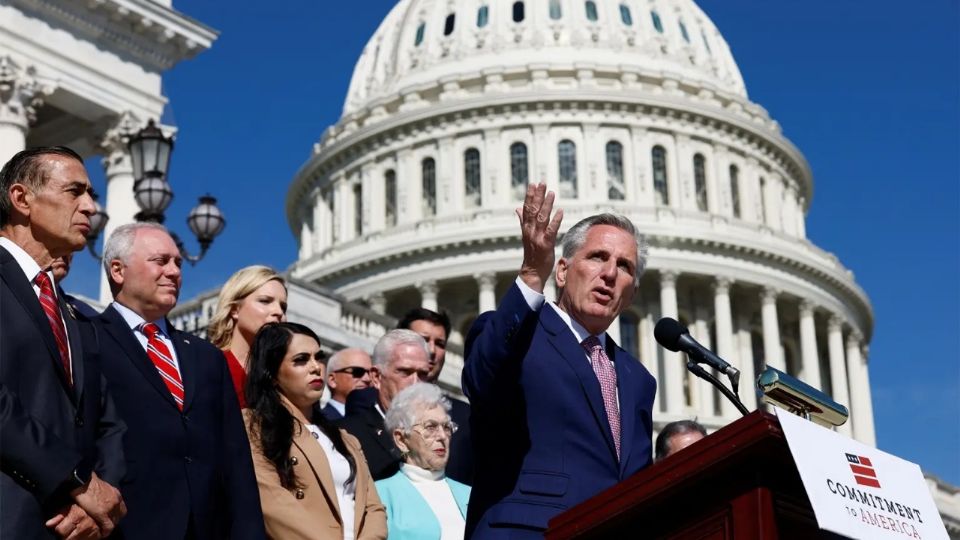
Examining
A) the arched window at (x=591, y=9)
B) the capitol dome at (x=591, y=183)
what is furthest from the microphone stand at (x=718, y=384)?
the arched window at (x=591, y=9)

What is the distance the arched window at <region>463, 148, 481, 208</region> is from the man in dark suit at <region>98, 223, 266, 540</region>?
5576 centimetres

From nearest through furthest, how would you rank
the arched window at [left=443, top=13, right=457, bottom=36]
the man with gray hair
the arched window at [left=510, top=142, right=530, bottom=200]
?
the man with gray hair → the arched window at [left=510, top=142, right=530, bottom=200] → the arched window at [left=443, top=13, right=457, bottom=36]

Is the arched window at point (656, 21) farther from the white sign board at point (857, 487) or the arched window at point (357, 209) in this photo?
the white sign board at point (857, 487)

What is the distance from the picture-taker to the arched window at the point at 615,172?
61469 mm

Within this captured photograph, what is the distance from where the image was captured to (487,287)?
189ft

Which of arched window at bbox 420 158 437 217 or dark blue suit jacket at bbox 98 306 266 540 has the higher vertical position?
arched window at bbox 420 158 437 217

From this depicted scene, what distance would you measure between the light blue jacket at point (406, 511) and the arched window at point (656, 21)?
207 feet

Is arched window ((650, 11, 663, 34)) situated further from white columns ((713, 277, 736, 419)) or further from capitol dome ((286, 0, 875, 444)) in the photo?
white columns ((713, 277, 736, 419))

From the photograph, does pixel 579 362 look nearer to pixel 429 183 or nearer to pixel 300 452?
pixel 300 452

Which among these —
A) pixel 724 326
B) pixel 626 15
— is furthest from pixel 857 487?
pixel 626 15

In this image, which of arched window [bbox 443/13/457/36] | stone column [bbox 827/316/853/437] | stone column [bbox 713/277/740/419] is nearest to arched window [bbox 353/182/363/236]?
arched window [bbox 443/13/457/36]

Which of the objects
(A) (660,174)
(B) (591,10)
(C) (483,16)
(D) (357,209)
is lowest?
(D) (357,209)

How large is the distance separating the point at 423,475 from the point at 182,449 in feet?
7.16

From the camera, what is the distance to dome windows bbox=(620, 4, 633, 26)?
223ft
